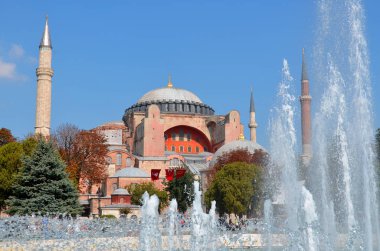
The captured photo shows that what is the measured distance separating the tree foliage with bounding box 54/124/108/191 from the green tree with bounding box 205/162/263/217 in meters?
8.77

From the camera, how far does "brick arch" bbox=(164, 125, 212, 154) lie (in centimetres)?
5184

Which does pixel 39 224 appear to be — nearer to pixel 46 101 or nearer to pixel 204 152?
pixel 46 101

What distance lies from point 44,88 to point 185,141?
18.0m

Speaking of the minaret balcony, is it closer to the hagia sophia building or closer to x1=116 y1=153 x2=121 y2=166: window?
the hagia sophia building

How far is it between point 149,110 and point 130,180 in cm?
921

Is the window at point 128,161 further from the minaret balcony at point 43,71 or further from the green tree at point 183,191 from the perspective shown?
the green tree at point 183,191

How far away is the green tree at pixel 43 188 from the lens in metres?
20.8

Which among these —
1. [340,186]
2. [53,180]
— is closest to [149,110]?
[53,180]

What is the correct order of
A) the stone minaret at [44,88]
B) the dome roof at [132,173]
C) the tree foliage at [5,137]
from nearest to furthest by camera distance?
the stone minaret at [44,88] → the tree foliage at [5,137] → the dome roof at [132,173]

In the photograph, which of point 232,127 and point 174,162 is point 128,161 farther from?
point 232,127

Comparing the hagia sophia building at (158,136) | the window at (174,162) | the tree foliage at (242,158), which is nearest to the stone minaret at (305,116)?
the hagia sophia building at (158,136)

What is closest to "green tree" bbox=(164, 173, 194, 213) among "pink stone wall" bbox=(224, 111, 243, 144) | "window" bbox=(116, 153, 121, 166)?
"window" bbox=(116, 153, 121, 166)

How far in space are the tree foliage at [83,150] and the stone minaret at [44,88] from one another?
2.15 metres

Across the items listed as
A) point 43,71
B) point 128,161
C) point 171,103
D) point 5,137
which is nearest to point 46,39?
point 43,71
